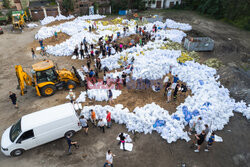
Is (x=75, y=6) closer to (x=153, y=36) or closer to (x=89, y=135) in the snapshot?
(x=153, y=36)

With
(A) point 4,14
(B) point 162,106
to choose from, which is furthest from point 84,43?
(A) point 4,14

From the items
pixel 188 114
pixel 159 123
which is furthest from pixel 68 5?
pixel 188 114

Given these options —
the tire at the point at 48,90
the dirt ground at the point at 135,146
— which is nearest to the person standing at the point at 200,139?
the dirt ground at the point at 135,146

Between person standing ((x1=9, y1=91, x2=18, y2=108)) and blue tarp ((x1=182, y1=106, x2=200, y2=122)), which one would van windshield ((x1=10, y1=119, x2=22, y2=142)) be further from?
blue tarp ((x1=182, y1=106, x2=200, y2=122))

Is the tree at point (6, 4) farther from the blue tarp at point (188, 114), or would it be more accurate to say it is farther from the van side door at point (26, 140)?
the blue tarp at point (188, 114)

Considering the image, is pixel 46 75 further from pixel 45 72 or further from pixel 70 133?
pixel 70 133

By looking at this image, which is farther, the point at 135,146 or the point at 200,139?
the point at 135,146

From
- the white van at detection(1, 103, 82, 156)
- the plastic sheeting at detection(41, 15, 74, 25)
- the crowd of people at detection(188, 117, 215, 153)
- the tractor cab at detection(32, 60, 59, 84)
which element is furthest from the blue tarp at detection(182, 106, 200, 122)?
the plastic sheeting at detection(41, 15, 74, 25)
